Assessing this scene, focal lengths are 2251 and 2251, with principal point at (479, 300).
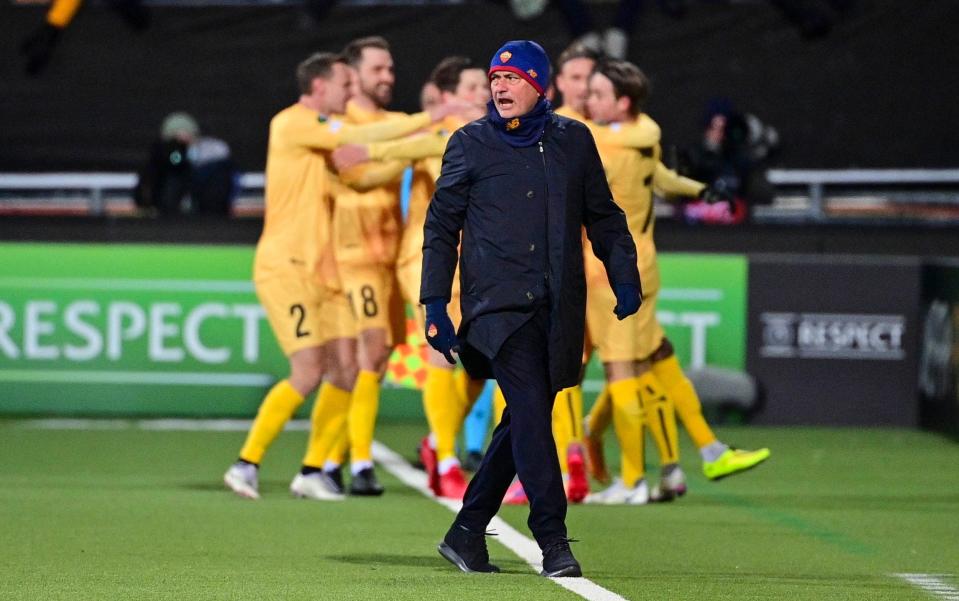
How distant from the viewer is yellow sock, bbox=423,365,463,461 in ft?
40.0

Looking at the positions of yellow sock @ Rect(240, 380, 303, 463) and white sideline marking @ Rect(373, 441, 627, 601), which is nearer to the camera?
white sideline marking @ Rect(373, 441, 627, 601)

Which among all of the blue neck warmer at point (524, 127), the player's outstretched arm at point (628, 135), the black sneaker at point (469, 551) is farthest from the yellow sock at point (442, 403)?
the blue neck warmer at point (524, 127)

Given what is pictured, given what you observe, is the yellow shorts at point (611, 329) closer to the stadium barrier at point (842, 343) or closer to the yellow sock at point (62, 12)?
the stadium barrier at point (842, 343)

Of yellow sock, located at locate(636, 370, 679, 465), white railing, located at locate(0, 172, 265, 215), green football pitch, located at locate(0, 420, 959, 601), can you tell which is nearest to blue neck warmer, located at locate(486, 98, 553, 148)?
green football pitch, located at locate(0, 420, 959, 601)

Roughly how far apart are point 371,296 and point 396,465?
76.6 inches

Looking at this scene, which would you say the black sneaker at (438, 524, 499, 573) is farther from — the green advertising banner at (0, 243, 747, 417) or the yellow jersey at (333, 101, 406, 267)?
the green advertising banner at (0, 243, 747, 417)

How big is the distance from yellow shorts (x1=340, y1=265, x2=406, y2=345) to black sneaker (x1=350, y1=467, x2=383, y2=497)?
796 mm

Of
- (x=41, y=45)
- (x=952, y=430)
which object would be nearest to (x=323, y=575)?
(x=952, y=430)

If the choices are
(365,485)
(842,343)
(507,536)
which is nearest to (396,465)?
(365,485)

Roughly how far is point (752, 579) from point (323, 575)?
163cm

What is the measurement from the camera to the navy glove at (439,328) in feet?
26.5

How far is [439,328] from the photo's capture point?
8062mm

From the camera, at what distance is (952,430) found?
16.2 meters

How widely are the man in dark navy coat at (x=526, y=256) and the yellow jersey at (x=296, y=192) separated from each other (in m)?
3.44
